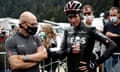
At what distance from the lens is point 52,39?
7.86 metres

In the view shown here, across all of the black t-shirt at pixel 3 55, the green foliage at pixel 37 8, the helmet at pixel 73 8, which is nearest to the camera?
the helmet at pixel 73 8

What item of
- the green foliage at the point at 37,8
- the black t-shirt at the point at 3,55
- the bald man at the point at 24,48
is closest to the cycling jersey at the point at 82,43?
the bald man at the point at 24,48

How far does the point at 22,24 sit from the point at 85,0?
35.6 meters

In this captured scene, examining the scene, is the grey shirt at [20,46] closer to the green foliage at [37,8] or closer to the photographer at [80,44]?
the photographer at [80,44]

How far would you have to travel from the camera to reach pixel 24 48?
5402 millimetres

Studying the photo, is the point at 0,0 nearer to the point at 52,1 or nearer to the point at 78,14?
the point at 52,1

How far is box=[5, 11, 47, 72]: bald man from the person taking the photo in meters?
5.35

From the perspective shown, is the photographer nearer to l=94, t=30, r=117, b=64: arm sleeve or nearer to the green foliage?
l=94, t=30, r=117, b=64: arm sleeve

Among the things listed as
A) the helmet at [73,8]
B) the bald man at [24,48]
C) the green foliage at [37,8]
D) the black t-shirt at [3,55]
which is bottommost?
the green foliage at [37,8]

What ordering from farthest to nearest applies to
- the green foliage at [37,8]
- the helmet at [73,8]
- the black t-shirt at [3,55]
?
the green foliage at [37,8]
the black t-shirt at [3,55]
the helmet at [73,8]

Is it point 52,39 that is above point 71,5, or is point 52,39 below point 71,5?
below

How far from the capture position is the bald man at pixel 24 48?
5.35 m

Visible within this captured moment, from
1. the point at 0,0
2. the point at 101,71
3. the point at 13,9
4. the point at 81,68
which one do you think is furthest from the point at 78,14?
the point at 0,0

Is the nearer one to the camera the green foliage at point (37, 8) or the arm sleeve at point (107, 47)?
the arm sleeve at point (107, 47)
